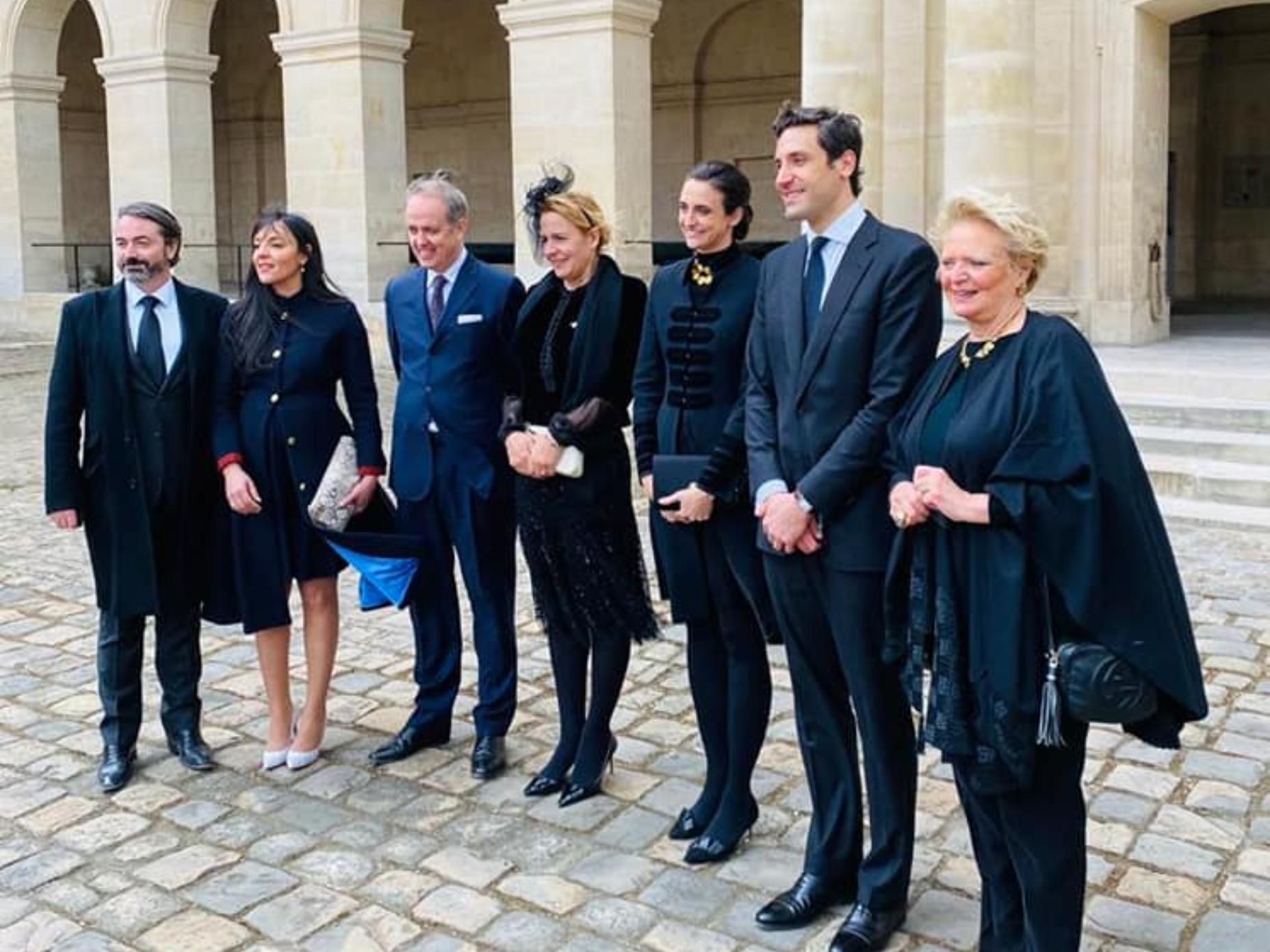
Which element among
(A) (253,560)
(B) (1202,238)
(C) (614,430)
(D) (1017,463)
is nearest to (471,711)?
(A) (253,560)

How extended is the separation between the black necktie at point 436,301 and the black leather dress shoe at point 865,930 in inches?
94.2

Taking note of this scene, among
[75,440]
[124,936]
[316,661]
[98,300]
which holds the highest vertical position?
[98,300]

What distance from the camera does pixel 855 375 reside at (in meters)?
3.51

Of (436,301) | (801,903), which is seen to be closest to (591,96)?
(436,301)

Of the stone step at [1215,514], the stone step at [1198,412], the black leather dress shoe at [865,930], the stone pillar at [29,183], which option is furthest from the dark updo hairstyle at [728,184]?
the stone pillar at [29,183]

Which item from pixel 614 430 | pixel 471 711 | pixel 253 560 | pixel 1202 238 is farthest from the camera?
pixel 1202 238

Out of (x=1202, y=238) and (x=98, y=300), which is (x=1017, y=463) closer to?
(x=98, y=300)

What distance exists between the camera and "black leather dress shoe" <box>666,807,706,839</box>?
4316mm

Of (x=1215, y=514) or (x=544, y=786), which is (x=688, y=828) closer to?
(x=544, y=786)

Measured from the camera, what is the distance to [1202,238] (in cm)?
1883

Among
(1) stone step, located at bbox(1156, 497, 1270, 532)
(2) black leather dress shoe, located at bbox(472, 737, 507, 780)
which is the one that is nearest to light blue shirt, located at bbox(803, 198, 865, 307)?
(2) black leather dress shoe, located at bbox(472, 737, 507, 780)

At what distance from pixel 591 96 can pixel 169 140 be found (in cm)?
671

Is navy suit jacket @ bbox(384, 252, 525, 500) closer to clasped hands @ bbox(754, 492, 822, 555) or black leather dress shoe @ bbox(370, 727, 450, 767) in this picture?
black leather dress shoe @ bbox(370, 727, 450, 767)

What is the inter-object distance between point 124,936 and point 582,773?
1.47m
